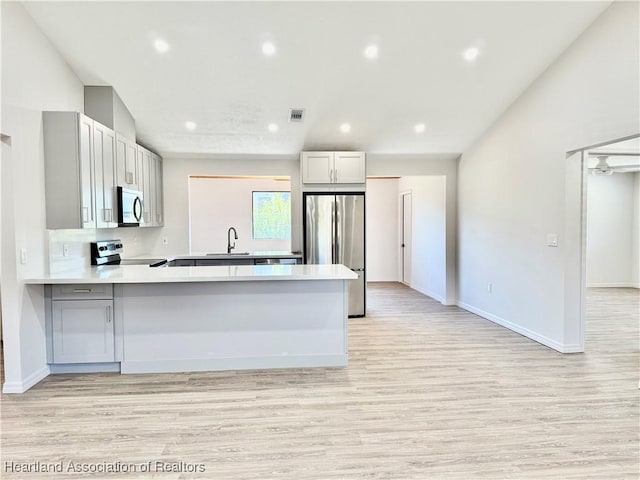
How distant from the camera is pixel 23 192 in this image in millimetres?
2914

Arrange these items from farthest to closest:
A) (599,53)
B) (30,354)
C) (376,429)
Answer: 1. (599,53)
2. (30,354)
3. (376,429)

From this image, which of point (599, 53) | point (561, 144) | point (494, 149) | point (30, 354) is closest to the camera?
point (30, 354)

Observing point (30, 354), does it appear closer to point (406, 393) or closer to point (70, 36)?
point (70, 36)

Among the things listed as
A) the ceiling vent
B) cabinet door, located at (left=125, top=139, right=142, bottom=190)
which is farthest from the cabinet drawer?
the ceiling vent

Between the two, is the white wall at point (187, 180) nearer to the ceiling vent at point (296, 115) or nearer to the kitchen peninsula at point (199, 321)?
the ceiling vent at point (296, 115)

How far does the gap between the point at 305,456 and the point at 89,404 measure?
1720 mm

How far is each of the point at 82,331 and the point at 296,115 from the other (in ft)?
10.4

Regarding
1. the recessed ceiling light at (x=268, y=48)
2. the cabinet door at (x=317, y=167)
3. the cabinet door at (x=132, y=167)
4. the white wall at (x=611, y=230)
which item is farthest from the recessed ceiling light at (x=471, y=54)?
the white wall at (x=611, y=230)

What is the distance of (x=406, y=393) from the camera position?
9.43ft

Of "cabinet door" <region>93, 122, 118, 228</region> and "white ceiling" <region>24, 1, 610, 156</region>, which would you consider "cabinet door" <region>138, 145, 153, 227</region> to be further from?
"cabinet door" <region>93, 122, 118, 228</region>

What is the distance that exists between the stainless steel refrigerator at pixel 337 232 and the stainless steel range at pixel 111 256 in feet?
6.55

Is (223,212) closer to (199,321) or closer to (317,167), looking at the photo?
(317,167)

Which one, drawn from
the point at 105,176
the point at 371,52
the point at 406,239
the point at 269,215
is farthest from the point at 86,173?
the point at 406,239

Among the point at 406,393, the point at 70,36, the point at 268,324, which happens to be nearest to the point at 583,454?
the point at 406,393
